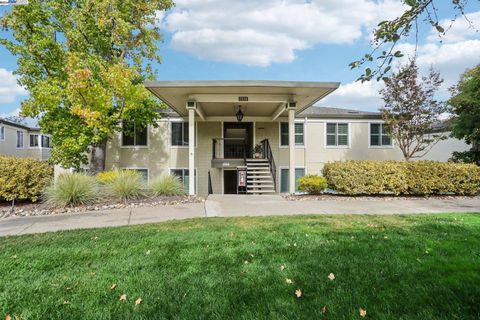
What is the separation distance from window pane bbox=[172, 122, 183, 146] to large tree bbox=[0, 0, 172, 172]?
→ 2420 millimetres

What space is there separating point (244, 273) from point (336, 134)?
1498cm

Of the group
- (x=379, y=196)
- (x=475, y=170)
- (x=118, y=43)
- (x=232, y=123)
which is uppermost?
→ (x=118, y=43)

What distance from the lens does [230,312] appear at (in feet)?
8.54

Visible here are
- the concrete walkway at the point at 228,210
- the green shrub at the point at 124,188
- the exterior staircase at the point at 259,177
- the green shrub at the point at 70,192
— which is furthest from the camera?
the exterior staircase at the point at 259,177

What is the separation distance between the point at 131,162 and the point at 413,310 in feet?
50.8

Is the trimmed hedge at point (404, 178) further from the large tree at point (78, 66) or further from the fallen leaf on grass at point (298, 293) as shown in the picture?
the large tree at point (78, 66)

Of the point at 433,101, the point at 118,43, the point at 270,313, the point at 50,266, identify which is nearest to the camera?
the point at 270,313

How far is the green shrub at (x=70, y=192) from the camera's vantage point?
836 centimetres

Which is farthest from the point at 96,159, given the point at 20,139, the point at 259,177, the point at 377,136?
the point at 20,139

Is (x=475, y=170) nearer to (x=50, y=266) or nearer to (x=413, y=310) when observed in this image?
(x=413, y=310)

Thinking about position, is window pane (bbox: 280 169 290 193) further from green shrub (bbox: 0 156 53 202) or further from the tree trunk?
green shrub (bbox: 0 156 53 202)

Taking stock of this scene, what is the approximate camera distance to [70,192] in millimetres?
8453

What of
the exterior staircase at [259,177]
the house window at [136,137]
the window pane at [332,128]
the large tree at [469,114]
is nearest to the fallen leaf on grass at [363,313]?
the exterior staircase at [259,177]

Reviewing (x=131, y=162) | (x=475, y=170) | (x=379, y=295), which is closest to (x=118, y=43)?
(x=131, y=162)
